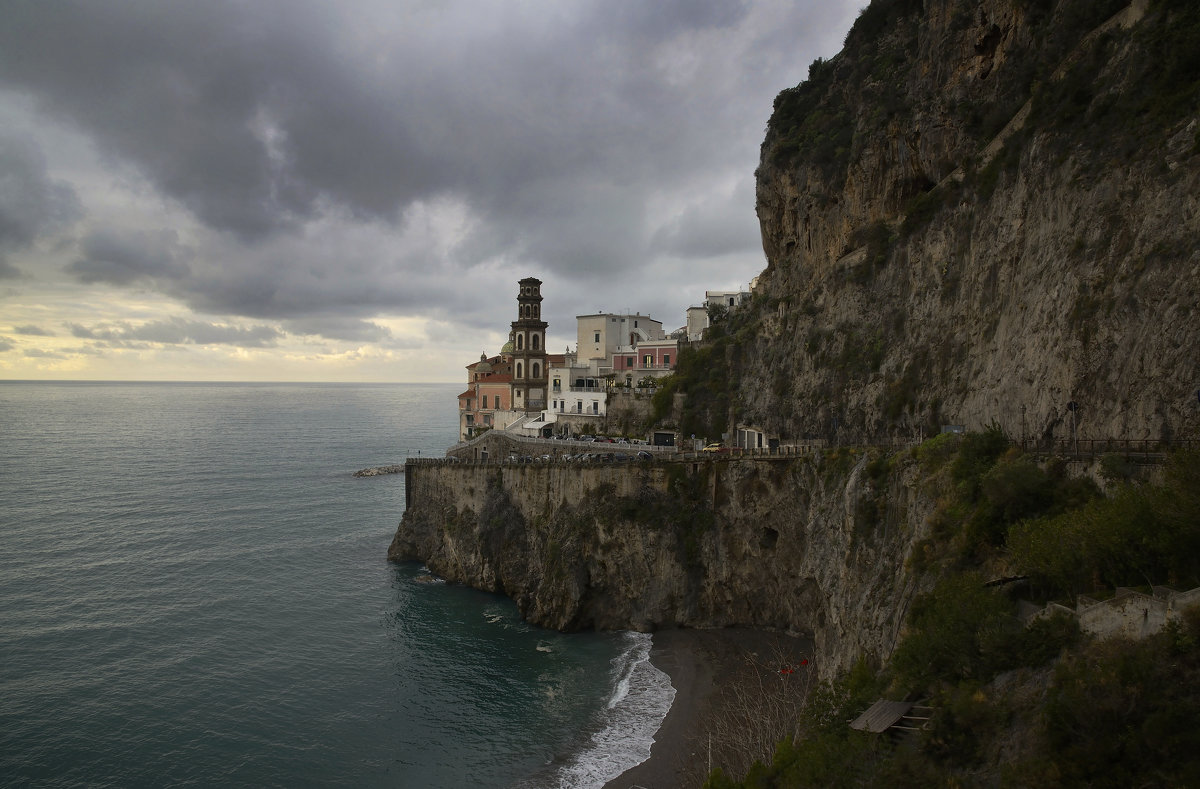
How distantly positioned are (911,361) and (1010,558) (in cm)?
1724

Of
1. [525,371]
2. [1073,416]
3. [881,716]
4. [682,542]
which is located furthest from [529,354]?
[881,716]

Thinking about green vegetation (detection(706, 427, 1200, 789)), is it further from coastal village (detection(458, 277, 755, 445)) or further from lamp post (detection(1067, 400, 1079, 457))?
coastal village (detection(458, 277, 755, 445))

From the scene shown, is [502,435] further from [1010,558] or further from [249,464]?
[249,464]

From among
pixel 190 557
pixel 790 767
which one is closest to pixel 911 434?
pixel 790 767

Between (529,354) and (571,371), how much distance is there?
21.5ft

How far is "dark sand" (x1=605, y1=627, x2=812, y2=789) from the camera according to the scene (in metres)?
27.3

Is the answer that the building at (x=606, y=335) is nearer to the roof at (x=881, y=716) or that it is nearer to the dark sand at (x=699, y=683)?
the dark sand at (x=699, y=683)

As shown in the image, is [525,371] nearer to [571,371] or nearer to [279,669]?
[571,371]

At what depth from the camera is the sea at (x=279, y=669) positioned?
2919cm

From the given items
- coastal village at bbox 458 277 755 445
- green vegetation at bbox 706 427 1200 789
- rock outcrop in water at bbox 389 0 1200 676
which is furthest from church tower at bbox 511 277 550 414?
green vegetation at bbox 706 427 1200 789

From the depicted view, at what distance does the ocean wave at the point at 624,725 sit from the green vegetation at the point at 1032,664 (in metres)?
11.0

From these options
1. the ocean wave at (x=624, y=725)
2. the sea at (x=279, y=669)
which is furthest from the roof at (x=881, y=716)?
the sea at (x=279, y=669)

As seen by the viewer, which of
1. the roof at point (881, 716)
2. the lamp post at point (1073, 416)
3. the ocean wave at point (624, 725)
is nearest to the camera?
the roof at point (881, 716)

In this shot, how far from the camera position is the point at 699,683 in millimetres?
33875
